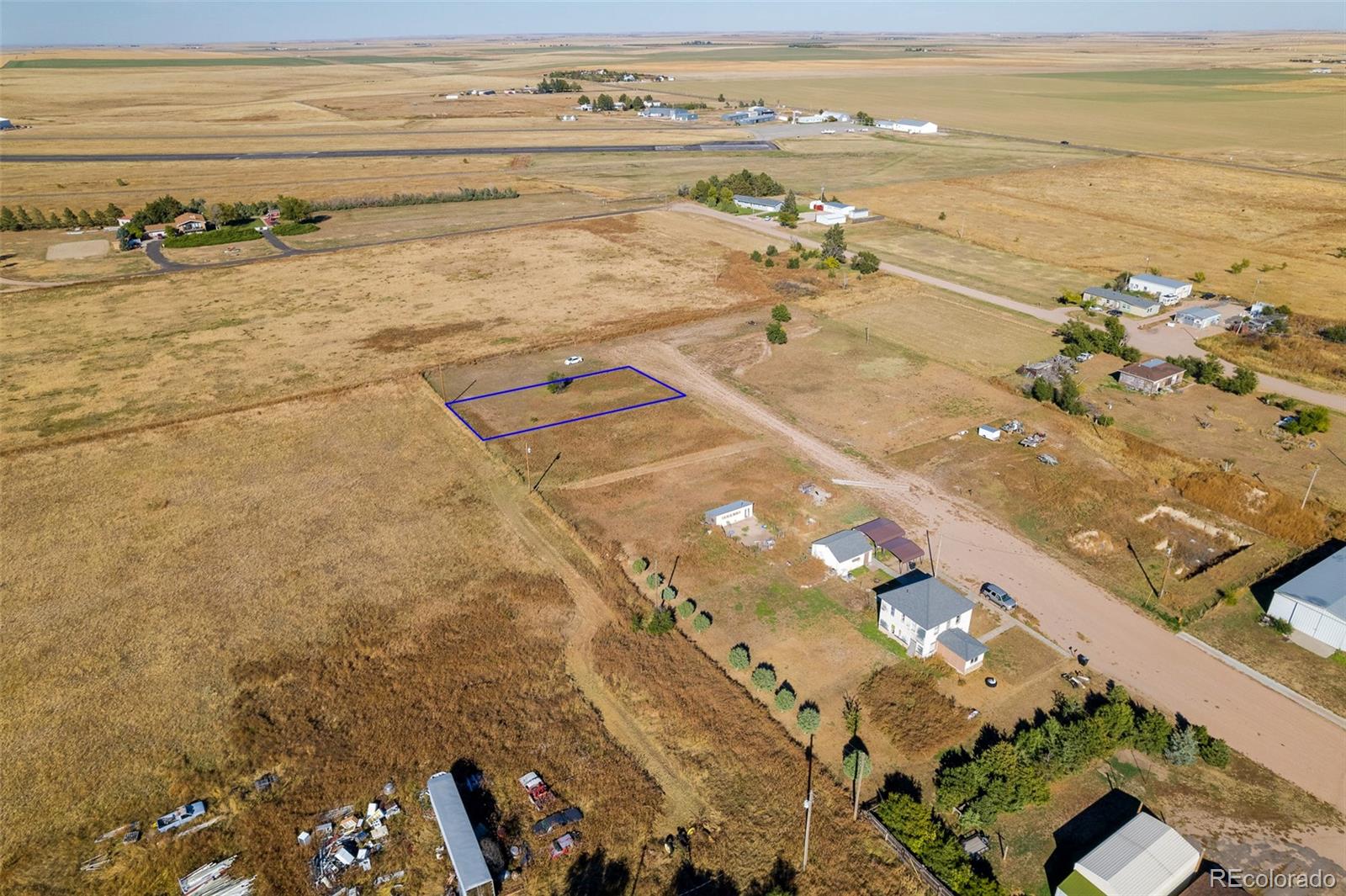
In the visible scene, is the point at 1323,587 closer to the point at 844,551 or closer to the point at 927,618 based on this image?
the point at 927,618

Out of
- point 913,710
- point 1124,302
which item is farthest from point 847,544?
point 1124,302

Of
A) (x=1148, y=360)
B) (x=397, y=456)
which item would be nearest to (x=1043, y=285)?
(x=1148, y=360)

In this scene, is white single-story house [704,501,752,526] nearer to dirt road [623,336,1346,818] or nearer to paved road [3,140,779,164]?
dirt road [623,336,1346,818]

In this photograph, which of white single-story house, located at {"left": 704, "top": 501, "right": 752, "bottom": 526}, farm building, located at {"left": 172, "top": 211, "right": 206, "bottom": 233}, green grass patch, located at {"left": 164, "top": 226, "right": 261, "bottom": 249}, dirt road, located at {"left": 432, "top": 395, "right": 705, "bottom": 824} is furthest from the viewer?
farm building, located at {"left": 172, "top": 211, "right": 206, "bottom": 233}

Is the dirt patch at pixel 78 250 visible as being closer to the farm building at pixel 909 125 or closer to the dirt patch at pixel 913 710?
the dirt patch at pixel 913 710

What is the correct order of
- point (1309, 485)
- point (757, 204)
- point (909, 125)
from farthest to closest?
point (909, 125) → point (757, 204) → point (1309, 485)

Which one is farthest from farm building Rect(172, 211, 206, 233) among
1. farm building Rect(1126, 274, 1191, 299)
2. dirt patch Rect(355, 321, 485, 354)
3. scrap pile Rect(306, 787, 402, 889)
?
farm building Rect(1126, 274, 1191, 299)

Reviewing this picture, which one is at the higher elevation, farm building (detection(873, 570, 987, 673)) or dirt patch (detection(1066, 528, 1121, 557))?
farm building (detection(873, 570, 987, 673))
